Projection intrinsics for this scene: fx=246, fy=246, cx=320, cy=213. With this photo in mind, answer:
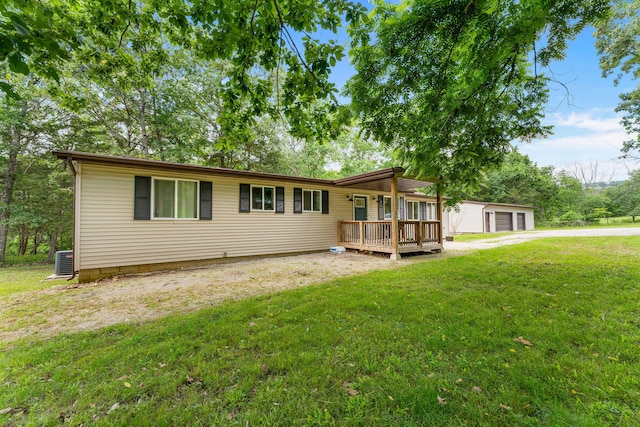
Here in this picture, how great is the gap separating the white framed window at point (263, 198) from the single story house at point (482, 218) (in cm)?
1512

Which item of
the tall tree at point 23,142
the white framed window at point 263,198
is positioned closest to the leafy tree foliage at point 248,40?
the white framed window at point 263,198

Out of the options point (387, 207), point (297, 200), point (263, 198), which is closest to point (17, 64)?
point (263, 198)

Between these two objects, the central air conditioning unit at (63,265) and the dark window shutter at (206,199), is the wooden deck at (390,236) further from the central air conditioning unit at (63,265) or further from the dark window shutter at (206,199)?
the central air conditioning unit at (63,265)

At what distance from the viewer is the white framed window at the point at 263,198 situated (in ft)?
28.7

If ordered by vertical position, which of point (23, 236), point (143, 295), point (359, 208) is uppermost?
point (359, 208)

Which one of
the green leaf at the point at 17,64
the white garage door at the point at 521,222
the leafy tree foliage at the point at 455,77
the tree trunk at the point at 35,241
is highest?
the leafy tree foliage at the point at 455,77

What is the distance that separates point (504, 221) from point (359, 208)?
18.1m

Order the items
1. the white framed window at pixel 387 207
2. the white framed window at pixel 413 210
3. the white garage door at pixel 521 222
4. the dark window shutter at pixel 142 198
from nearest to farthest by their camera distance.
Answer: the dark window shutter at pixel 142 198
the white framed window at pixel 387 207
the white framed window at pixel 413 210
the white garage door at pixel 521 222

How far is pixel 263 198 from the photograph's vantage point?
8930mm

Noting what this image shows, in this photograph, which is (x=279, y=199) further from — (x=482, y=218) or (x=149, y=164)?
(x=482, y=218)

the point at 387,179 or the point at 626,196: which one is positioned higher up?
the point at 626,196

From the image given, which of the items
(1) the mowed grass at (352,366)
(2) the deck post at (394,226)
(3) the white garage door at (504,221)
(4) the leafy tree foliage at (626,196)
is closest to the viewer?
(1) the mowed grass at (352,366)

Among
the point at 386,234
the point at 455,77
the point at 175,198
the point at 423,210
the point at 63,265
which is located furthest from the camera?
the point at 423,210

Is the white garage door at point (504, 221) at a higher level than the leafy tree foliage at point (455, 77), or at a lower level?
lower
